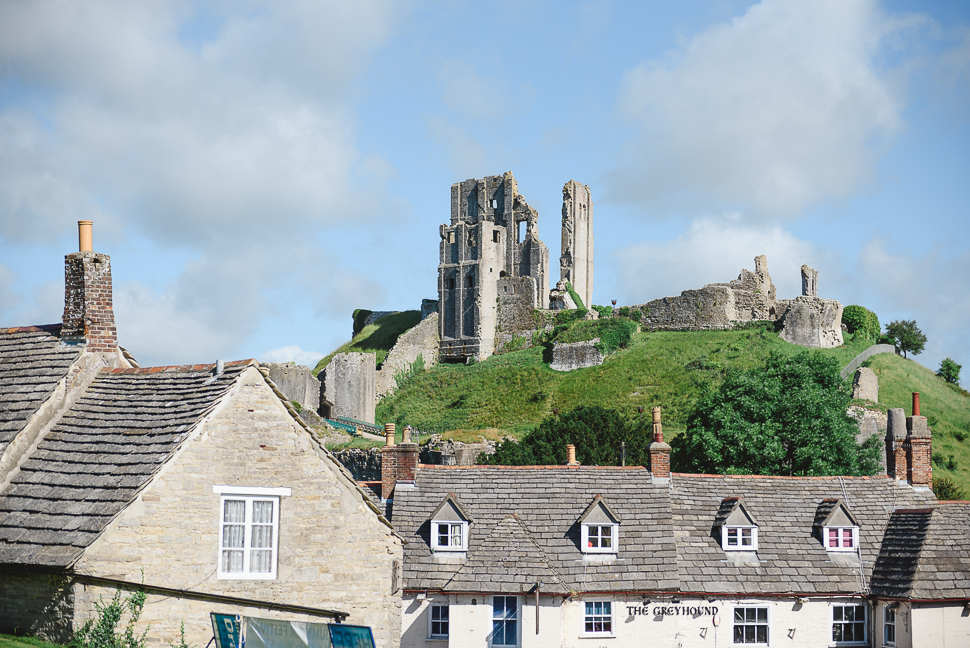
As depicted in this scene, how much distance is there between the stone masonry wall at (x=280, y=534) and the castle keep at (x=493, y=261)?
58.4 m

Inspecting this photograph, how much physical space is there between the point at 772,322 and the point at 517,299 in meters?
20.1

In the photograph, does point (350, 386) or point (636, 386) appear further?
point (350, 386)

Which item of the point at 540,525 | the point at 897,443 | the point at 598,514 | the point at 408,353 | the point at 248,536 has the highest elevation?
the point at 408,353

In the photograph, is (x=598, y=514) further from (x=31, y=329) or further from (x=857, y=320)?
(x=857, y=320)

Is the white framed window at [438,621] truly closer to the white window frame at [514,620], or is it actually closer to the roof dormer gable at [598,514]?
the white window frame at [514,620]

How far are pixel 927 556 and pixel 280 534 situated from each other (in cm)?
1655

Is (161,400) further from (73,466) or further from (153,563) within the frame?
(153,563)

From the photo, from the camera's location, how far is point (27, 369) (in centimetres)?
1777

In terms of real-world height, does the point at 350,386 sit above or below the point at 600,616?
above

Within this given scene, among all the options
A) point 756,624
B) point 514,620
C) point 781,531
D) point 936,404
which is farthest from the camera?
point 936,404

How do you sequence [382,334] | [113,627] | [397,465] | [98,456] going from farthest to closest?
[382,334]
[397,465]
[98,456]
[113,627]

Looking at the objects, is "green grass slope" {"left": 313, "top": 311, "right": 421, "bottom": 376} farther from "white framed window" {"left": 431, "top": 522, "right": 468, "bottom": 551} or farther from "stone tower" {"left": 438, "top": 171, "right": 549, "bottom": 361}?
"white framed window" {"left": 431, "top": 522, "right": 468, "bottom": 551}

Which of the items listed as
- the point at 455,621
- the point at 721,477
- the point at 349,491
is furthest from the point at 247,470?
the point at 721,477

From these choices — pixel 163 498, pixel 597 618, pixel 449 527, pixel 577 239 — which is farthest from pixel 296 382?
pixel 163 498
